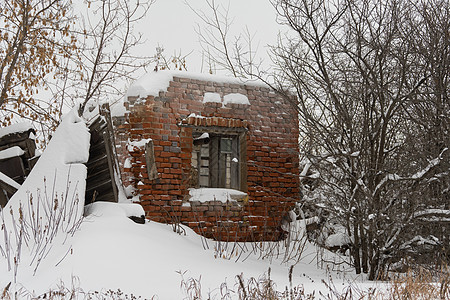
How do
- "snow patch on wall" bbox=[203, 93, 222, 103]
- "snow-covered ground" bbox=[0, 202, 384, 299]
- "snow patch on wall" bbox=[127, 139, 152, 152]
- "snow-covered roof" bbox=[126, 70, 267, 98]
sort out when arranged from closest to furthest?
"snow-covered ground" bbox=[0, 202, 384, 299] → "snow patch on wall" bbox=[127, 139, 152, 152] → "snow-covered roof" bbox=[126, 70, 267, 98] → "snow patch on wall" bbox=[203, 93, 222, 103]

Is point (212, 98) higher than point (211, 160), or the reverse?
point (212, 98)

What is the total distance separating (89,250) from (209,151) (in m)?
4.27

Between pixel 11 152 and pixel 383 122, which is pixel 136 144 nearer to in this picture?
pixel 11 152

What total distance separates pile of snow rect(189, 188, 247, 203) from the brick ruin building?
0.02 meters

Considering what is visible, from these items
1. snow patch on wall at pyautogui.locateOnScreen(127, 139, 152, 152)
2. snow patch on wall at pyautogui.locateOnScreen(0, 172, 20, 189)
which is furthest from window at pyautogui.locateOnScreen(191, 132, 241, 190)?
snow patch on wall at pyautogui.locateOnScreen(0, 172, 20, 189)

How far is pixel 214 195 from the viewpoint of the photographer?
7605 millimetres

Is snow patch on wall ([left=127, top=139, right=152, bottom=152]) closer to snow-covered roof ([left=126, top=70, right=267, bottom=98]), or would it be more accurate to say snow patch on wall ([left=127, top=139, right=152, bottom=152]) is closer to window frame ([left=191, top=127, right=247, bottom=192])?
snow-covered roof ([left=126, top=70, right=267, bottom=98])

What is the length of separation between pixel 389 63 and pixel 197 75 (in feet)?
10.2

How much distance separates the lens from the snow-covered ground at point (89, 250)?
14.0 ft

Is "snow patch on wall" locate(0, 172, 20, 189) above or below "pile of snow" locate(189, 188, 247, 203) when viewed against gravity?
above

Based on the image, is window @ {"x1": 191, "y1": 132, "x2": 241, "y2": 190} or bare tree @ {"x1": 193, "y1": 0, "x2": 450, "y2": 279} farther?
window @ {"x1": 191, "y1": 132, "x2": 241, "y2": 190}

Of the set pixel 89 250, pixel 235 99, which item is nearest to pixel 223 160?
pixel 235 99

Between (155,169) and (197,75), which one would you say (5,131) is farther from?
(197,75)

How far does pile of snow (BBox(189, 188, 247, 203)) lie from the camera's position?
298 inches
